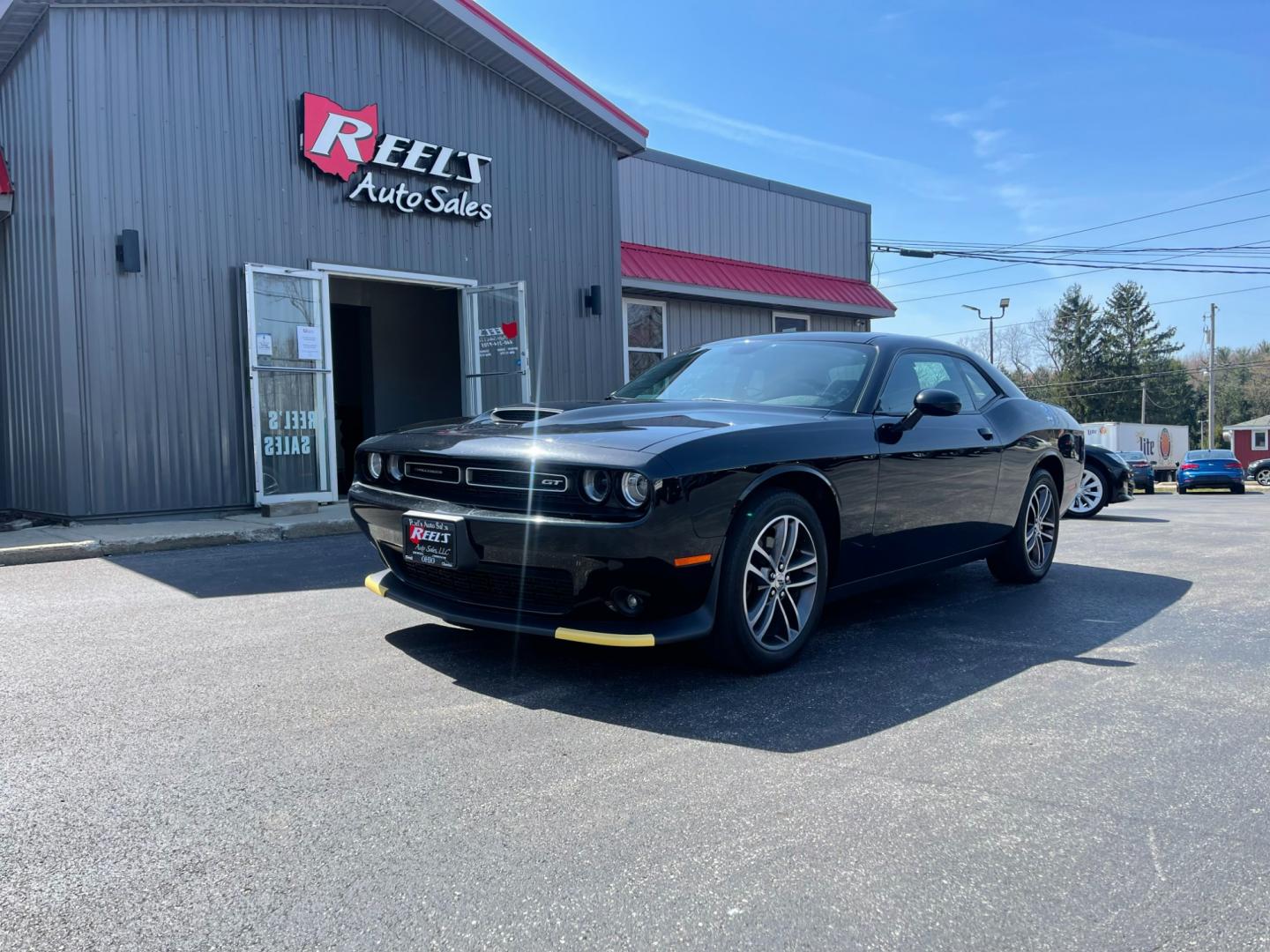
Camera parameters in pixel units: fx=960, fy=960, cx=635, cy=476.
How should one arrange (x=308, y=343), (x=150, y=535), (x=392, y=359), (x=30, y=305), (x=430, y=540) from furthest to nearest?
(x=392, y=359), (x=308, y=343), (x=30, y=305), (x=150, y=535), (x=430, y=540)

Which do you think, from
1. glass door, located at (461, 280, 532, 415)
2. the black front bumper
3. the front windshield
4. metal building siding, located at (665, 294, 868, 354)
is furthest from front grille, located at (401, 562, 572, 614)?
metal building siding, located at (665, 294, 868, 354)

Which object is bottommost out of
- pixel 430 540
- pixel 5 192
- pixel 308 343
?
pixel 430 540

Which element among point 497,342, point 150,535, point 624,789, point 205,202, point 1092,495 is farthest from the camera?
point 497,342

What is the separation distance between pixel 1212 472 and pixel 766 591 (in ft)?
93.0

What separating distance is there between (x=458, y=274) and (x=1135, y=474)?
18.6 m

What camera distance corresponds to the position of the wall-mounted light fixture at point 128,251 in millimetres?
8273

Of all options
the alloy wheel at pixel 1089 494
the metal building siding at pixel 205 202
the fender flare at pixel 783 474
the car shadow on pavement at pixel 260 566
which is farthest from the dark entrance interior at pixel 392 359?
the fender flare at pixel 783 474

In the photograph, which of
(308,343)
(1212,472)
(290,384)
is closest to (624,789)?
(290,384)

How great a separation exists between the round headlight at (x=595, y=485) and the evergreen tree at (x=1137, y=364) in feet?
246

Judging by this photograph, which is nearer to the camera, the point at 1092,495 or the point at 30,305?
the point at 30,305

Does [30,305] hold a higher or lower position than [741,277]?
A: lower

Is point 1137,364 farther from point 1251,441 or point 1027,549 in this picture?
point 1027,549

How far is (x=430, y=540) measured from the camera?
3.56m

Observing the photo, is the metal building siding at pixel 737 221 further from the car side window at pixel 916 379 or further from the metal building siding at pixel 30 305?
the car side window at pixel 916 379
